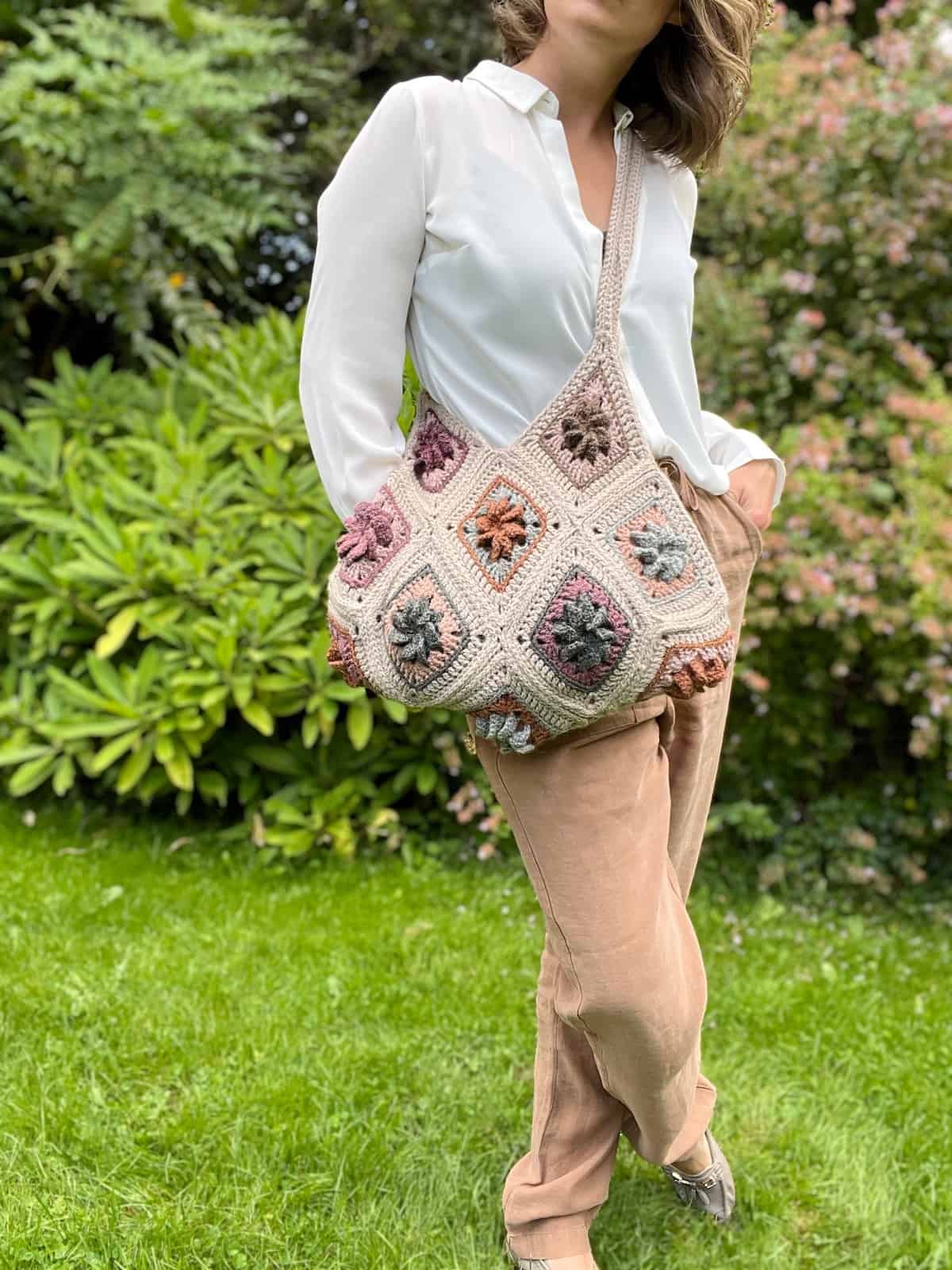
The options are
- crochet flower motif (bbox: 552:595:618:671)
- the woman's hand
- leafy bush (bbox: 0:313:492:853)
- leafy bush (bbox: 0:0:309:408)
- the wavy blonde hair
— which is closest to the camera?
crochet flower motif (bbox: 552:595:618:671)

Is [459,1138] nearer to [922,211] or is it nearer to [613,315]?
[613,315]

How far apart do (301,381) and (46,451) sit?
2721 mm

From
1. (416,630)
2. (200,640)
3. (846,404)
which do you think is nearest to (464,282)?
(416,630)

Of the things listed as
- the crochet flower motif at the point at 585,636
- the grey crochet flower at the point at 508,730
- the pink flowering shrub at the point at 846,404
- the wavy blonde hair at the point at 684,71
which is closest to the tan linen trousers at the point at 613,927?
the grey crochet flower at the point at 508,730

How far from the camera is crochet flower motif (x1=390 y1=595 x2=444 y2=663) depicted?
1550mm

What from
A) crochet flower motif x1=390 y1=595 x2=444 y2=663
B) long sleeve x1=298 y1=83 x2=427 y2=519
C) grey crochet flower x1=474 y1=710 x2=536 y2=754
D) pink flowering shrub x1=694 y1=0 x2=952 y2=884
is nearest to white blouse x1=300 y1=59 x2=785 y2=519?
long sleeve x1=298 y1=83 x2=427 y2=519

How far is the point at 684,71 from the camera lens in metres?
1.83

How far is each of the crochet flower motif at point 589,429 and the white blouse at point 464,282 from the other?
0.15ft

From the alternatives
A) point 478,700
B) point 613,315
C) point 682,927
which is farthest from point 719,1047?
point 613,315

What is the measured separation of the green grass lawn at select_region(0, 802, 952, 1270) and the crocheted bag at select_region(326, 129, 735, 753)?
1091 mm

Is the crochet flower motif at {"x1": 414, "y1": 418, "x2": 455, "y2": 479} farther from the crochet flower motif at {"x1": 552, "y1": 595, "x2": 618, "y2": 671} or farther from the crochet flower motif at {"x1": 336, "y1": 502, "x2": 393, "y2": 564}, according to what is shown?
the crochet flower motif at {"x1": 552, "y1": 595, "x2": 618, "y2": 671}

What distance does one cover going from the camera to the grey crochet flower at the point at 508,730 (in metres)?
1.59

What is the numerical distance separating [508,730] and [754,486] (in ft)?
2.24

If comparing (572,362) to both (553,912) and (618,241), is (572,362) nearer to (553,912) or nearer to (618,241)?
(618,241)
